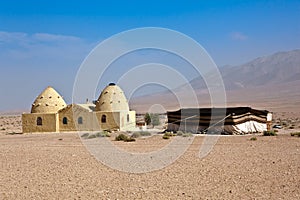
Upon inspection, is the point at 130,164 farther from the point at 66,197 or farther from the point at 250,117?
the point at 250,117

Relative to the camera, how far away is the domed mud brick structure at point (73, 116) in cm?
3269

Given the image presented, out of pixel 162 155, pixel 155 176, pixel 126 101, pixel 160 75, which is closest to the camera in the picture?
pixel 155 176

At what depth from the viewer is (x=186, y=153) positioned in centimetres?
1551

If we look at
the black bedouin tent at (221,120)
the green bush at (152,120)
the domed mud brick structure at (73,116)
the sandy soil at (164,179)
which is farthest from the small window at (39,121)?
the sandy soil at (164,179)

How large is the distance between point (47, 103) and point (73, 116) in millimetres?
2452

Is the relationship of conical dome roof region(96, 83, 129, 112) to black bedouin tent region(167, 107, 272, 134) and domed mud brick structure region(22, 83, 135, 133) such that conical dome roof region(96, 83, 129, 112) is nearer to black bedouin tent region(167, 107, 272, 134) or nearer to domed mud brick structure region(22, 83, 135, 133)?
domed mud brick structure region(22, 83, 135, 133)

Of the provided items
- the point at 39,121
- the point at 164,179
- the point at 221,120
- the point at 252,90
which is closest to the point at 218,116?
the point at 221,120

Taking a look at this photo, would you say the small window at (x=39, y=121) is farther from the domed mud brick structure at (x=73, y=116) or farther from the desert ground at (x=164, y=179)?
the desert ground at (x=164, y=179)

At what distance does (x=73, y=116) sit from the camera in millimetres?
32656

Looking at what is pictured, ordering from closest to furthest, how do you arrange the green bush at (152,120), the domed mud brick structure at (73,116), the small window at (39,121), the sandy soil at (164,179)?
the sandy soil at (164,179)
the domed mud brick structure at (73,116)
the small window at (39,121)
the green bush at (152,120)

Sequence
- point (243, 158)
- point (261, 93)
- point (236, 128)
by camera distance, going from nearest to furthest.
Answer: point (243, 158) → point (236, 128) → point (261, 93)

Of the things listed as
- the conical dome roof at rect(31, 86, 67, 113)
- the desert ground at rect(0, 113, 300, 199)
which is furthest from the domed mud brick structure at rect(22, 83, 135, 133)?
the desert ground at rect(0, 113, 300, 199)

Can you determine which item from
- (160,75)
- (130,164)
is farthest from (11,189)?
(160,75)

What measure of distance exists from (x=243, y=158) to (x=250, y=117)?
Result: 14597 mm
